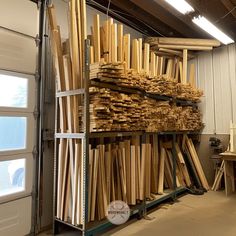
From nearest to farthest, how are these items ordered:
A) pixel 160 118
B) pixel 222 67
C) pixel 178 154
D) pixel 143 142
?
pixel 143 142 < pixel 160 118 < pixel 178 154 < pixel 222 67

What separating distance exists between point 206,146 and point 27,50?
4507 millimetres

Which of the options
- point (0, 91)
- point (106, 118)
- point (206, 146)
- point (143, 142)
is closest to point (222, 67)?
point (206, 146)

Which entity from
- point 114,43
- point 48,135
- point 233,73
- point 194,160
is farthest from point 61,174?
point 233,73

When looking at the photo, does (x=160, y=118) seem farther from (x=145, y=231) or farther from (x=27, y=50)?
(x=27, y=50)

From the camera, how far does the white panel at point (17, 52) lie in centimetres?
306

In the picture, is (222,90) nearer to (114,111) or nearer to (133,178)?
(133,178)

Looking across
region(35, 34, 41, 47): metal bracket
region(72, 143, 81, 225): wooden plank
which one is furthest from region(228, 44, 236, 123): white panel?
region(35, 34, 41, 47): metal bracket

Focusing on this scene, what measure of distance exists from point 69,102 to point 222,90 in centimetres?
396

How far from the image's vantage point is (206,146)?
5840mm

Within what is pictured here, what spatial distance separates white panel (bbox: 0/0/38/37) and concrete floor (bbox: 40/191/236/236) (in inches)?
111

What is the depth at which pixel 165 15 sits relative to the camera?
489 cm

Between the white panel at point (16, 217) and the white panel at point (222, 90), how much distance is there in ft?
14.5

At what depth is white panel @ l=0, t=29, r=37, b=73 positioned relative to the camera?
10.0 feet

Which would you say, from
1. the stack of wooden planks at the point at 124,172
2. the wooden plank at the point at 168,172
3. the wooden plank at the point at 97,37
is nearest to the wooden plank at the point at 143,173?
the stack of wooden planks at the point at 124,172
